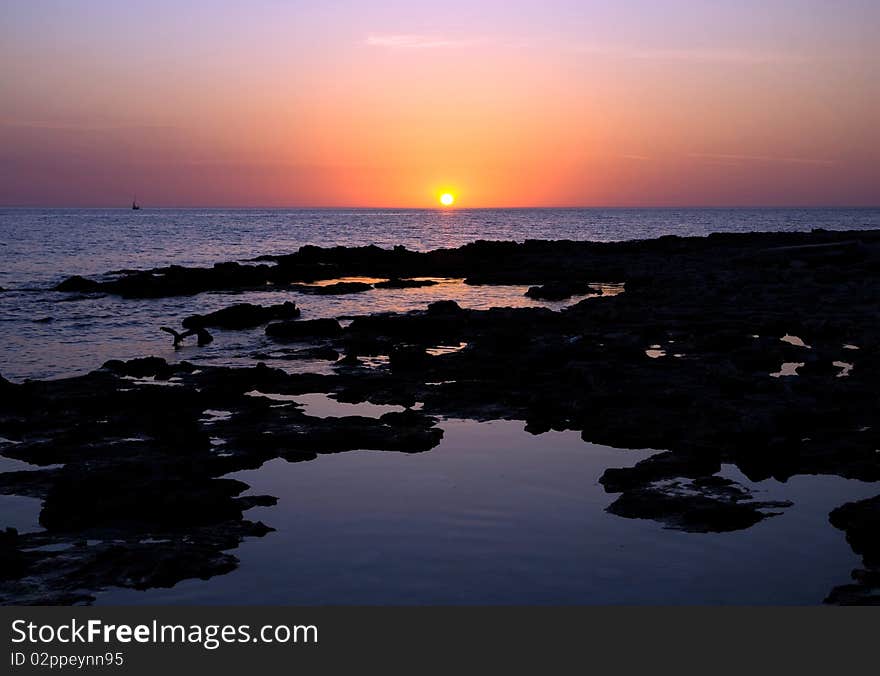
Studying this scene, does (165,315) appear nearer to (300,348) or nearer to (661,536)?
(300,348)

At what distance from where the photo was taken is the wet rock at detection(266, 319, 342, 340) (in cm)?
2945

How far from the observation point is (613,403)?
57.6ft

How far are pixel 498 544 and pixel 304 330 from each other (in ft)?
65.1

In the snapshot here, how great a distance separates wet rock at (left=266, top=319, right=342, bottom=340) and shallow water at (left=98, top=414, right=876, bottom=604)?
49.9ft

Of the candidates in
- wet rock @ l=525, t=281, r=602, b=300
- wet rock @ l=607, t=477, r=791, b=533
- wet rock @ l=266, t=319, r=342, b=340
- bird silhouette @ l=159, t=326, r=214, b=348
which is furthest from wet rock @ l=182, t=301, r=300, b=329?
wet rock @ l=607, t=477, r=791, b=533

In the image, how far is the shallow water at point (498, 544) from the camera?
370 inches

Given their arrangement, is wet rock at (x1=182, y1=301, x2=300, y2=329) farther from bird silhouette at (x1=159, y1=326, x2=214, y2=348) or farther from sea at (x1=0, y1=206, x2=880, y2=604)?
sea at (x1=0, y1=206, x2=880, y2=604)

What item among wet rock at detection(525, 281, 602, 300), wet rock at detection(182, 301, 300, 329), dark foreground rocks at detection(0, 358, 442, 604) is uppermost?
wet rock at detection(525, 281, 602, 300)

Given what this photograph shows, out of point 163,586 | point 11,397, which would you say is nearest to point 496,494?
point 163,586

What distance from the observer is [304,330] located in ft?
97.3

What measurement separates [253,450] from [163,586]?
17.8 ft

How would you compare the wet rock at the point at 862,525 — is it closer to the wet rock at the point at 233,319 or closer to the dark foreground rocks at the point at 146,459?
the dark foreground rocks at the point at 146,459

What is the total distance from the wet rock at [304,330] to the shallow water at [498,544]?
49.9 feet

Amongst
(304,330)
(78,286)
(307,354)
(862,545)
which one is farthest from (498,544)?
(78,286)
